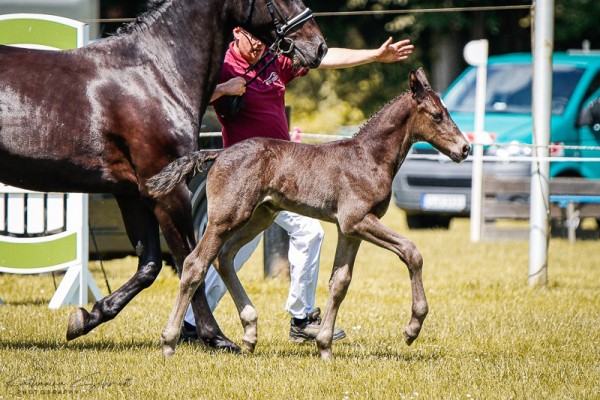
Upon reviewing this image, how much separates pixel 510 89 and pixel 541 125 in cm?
609

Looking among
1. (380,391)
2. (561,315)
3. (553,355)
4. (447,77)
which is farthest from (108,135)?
(447,77)

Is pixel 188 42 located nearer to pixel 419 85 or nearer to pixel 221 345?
pixel 419 85

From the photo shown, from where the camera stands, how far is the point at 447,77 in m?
24.8

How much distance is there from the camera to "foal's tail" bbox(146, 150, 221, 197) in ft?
20.1

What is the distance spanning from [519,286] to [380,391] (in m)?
4.81

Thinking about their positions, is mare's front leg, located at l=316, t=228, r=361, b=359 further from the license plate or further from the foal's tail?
the license plate

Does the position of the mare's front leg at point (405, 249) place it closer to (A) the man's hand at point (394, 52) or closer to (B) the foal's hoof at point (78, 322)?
(A) the man's hand at point (394, 52)

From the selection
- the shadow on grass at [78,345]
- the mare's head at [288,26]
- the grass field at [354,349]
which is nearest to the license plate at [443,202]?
the grass field at [354,349]

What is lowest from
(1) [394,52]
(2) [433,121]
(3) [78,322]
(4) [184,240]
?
(3) [78,322]

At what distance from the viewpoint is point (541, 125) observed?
997 cm

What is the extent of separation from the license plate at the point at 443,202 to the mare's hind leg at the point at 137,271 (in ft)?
29.2

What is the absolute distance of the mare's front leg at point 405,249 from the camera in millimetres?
6086
